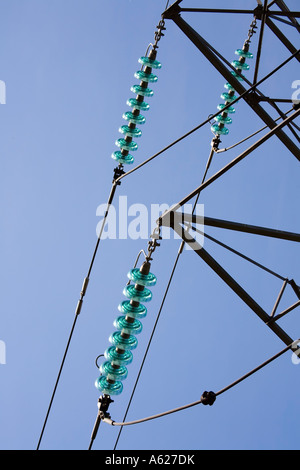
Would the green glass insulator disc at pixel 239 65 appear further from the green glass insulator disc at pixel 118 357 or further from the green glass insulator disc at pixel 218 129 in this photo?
the green glass insulator disc at pixel 118 357

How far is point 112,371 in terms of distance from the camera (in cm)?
927

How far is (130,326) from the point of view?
29.9ft

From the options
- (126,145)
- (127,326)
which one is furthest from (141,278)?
(126,145)

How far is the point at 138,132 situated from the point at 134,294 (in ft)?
14.1

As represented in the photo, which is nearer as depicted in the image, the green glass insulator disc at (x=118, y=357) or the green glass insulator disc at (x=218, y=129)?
the green glass insulator disc at (x=118, y=357)

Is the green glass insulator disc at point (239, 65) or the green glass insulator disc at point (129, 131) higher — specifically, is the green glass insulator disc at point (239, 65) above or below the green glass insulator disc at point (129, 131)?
above

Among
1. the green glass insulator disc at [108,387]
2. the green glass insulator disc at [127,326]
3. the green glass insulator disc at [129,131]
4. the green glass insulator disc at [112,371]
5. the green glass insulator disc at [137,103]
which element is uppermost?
the green glass insulator disc at [137,103]

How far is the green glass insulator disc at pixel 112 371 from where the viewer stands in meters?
9.27

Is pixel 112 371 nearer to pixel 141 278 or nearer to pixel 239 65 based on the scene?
pixel 141 278

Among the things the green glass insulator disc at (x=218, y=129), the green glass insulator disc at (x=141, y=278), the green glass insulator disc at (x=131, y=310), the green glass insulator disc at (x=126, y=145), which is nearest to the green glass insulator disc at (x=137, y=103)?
the green glass insulator disc at (x=126, y=145)

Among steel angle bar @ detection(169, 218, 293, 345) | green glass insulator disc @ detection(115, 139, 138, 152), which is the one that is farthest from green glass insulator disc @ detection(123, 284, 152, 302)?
green glass insulator disc @ detection(115, 139, 138, 152)

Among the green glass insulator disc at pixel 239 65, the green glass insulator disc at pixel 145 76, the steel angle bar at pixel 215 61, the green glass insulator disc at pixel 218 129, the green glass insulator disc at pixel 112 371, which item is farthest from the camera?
the green glass insulator disc at pixel 239 65

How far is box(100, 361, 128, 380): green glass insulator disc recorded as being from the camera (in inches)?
365

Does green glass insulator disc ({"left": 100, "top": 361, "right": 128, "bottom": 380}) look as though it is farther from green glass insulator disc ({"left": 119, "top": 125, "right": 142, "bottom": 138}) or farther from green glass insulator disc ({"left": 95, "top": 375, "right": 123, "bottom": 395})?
green glass insulator disc ({"left": 119, "top": 125, "right": 142, "bottom": 138})
